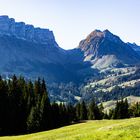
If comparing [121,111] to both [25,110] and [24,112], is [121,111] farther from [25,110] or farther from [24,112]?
[24,112]

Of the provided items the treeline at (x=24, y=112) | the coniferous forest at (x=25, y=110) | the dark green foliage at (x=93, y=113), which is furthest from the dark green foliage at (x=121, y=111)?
the treeline at (x=24, y=112)

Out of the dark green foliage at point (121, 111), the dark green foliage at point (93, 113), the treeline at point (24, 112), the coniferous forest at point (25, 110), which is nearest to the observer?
the treeline at point (24, 112)

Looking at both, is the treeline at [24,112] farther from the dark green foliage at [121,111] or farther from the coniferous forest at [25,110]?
the dark green foliage at [121,111]

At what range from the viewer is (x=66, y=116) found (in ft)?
399

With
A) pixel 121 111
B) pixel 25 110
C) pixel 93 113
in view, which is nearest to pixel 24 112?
pixel 25 110

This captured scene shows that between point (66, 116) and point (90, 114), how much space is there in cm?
5298

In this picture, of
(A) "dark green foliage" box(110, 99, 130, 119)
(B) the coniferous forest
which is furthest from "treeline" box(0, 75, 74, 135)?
(A) "dark green foliage" box(110, 99, 130, 119)

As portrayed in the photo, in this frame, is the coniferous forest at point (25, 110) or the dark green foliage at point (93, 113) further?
the dark green foliage at point (93, 113)

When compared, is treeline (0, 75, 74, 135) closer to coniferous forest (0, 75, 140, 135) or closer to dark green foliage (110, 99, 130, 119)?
coniferous forest (0, 75, 140, 135)

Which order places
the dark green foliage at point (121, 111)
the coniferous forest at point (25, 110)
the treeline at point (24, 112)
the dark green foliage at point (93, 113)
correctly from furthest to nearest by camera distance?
the dark green foliage at point (121, 111) < the dark green foliage at point (93, 113) < the coniferous forest at point (25, 110) < the treeline at point (24, 112)

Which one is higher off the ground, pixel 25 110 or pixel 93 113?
pixel 25 110

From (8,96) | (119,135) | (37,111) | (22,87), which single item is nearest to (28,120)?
(37,111)

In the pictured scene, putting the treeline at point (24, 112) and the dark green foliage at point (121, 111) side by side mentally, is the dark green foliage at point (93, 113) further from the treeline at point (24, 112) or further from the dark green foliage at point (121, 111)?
the treeline at point (24, 112)

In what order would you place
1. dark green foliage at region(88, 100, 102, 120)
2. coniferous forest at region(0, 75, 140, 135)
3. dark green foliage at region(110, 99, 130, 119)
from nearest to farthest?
coniferous forest at region(0, 75, 140, 135), dark green foliage at region(88, 100, 102, 120), dark green foliage at region(110, 99, 130, 119)
